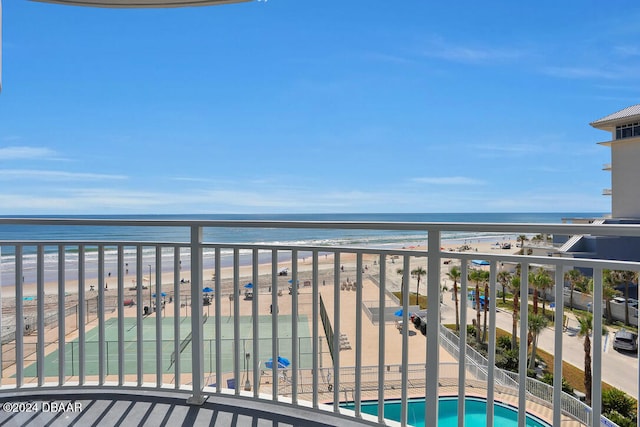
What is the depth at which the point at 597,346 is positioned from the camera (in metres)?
1.39

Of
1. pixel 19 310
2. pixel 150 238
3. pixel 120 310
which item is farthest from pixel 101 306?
pixel 150 238

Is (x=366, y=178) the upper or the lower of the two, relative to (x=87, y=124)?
lower

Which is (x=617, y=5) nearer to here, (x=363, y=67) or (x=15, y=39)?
(x=363, y=67)

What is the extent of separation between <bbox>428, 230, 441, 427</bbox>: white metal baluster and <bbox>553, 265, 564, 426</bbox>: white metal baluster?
432 millimetres

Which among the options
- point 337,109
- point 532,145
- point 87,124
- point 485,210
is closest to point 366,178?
point 337,109

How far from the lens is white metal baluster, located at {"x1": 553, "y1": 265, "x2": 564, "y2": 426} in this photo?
4.75ft

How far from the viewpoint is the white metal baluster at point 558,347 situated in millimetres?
1449

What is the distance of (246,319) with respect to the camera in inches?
490

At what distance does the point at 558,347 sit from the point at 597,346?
122 millimetres

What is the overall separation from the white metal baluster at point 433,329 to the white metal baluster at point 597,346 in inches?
21.6

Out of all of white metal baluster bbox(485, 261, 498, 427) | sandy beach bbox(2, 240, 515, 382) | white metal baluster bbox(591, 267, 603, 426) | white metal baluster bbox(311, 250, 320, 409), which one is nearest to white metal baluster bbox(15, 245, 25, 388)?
white metal baluster bbox(311, 250, 320, 409)

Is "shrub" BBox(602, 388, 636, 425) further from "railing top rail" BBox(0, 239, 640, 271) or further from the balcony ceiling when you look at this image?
the balcony ceiling

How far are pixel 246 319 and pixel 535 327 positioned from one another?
8487 millimetres

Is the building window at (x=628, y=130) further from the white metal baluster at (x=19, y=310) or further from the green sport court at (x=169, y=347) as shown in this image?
the white metal baluster at (x=19, y=310)
